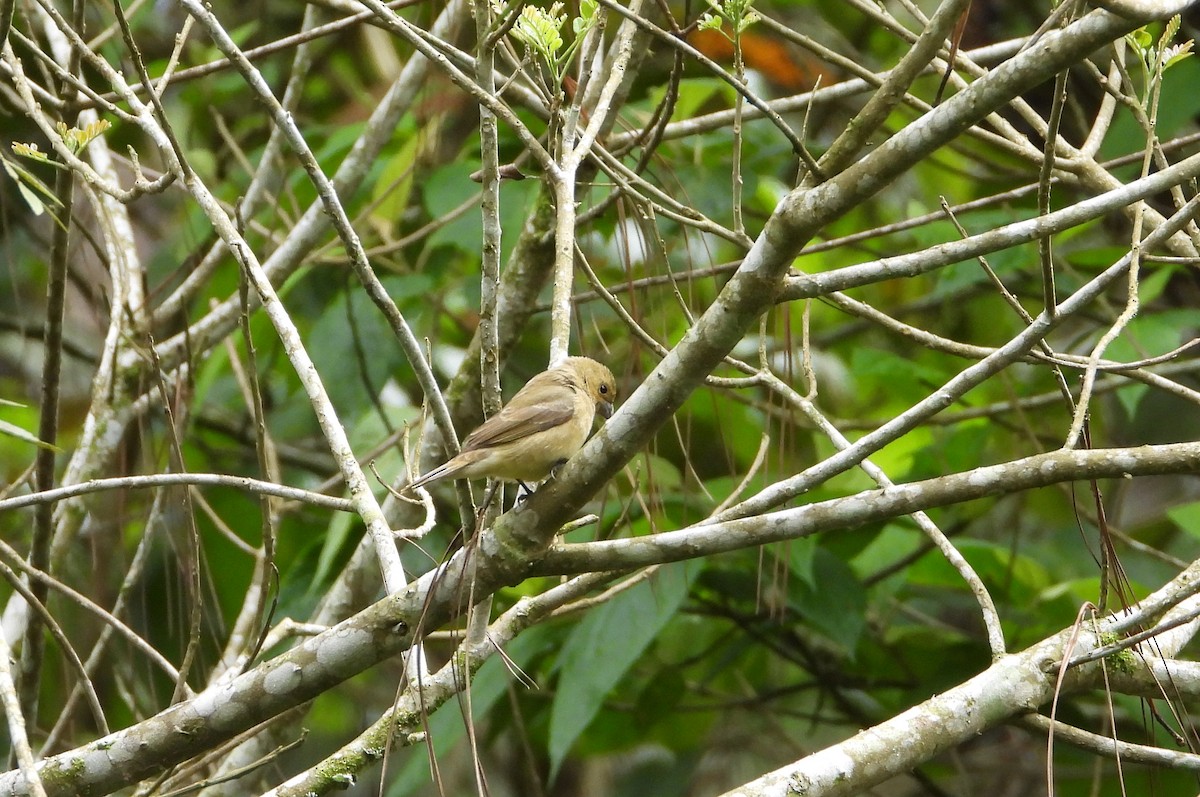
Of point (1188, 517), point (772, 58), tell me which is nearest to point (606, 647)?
point (1188, 517)

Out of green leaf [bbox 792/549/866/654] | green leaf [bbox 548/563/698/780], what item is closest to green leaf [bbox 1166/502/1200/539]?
green leaf [bbox 792/549/866/654]

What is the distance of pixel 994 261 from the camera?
500 cm

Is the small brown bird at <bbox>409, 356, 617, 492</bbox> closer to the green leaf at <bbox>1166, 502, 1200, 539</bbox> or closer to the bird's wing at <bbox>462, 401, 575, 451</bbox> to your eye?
the bird's wing at <bbox>462, 401, 575, 451</bbox>

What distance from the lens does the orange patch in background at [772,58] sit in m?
6.54

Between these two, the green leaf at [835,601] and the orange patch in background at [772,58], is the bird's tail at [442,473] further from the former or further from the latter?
the orange patch in background at [772,58]

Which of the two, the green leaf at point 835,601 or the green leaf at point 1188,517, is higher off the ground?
the green leaf at point 1188,517

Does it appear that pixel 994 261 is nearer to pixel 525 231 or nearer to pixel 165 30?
pixel 525 231

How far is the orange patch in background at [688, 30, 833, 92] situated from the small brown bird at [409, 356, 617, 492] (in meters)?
2.65

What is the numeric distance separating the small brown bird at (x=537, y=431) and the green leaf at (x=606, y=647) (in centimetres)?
60

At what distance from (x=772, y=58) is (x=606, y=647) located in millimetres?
4093

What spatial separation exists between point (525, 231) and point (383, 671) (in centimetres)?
409

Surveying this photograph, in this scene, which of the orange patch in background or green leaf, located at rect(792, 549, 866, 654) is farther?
the orange patch in background

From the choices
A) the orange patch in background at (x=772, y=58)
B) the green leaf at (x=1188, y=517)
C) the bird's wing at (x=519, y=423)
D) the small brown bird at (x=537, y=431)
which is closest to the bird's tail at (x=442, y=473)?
the small brown bird at (x=537, y=431)

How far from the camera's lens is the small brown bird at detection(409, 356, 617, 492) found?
3.57 m
